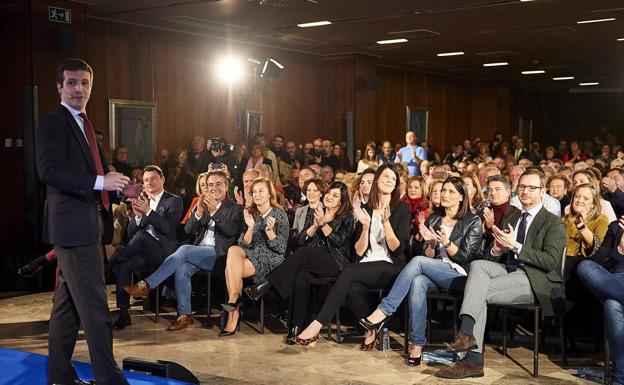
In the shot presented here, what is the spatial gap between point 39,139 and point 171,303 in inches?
155

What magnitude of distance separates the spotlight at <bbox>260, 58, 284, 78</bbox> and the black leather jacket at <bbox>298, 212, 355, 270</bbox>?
716 centimetres

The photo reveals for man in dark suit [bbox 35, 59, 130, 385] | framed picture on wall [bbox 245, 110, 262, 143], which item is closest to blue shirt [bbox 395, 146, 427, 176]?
framed picture on wall [bbox 245, 110, 262, 143]

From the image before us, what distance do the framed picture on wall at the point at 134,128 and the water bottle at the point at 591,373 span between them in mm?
7079

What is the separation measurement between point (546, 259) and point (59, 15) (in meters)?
6.12

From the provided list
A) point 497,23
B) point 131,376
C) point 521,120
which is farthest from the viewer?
point 521,120

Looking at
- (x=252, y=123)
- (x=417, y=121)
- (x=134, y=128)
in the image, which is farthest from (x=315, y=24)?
(x=417, y=121)

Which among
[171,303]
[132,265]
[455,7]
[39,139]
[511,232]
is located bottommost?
[171,303]

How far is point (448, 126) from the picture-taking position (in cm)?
1934

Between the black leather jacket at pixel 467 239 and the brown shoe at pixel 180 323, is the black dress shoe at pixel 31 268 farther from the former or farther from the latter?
the black leather jacket at pixel 467 239

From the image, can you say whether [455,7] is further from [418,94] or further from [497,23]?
[418,94]

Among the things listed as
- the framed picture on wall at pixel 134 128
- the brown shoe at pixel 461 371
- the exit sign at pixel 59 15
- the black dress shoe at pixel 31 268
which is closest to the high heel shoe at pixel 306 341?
the brown shoe at pixel 461 371

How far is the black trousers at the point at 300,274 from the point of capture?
223 inches

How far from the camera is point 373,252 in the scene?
5621mm

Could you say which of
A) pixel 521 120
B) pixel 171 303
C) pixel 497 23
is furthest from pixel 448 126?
pixel 171 303
